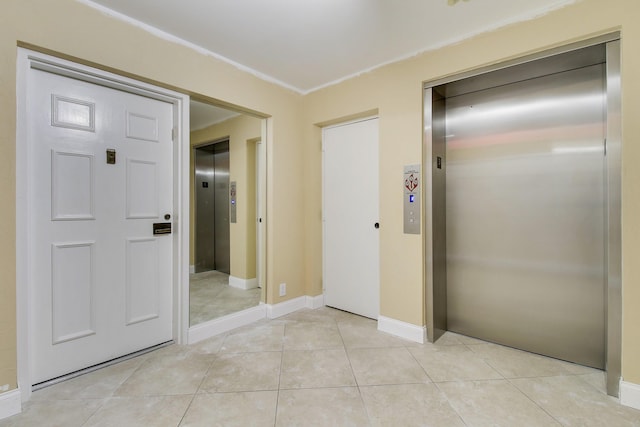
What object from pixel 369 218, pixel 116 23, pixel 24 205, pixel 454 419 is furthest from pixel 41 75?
pixel 454 419

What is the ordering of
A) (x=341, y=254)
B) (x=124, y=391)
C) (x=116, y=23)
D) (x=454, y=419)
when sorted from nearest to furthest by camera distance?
1. (x=454, y=419)
2. (x=124, y=391)
3. (x=116, y=23)
4. (x=341, y=254)

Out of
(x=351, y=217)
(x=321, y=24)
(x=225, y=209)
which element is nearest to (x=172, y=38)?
(x=321, y=24)

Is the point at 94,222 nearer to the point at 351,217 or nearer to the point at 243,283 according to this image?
the point at 243,283

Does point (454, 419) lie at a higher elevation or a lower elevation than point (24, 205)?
lower

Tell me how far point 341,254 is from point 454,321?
1.29 m

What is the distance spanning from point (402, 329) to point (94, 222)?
261cm

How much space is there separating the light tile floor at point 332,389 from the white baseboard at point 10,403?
0.14 ft

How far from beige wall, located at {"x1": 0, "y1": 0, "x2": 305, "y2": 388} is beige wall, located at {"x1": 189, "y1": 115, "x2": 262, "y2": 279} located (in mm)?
788

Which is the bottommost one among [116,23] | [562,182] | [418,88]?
[562,182]

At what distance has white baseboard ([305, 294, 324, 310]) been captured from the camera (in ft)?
11.0

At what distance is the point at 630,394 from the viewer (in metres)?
1.68

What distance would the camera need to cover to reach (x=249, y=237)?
3.88 metres

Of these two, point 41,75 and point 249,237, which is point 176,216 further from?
point 249,237

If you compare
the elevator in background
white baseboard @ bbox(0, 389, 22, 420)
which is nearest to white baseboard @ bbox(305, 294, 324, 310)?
the elevator in background
